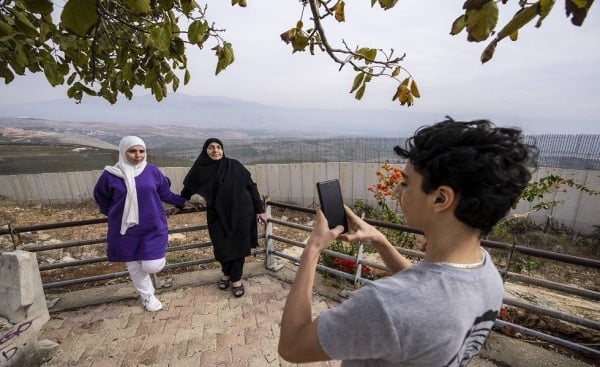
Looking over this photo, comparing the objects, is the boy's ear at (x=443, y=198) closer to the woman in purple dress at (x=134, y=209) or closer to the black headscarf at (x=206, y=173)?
the black headscarf at (x=206, y=173)

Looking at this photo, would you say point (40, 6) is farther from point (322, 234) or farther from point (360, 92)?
point (360, 92)

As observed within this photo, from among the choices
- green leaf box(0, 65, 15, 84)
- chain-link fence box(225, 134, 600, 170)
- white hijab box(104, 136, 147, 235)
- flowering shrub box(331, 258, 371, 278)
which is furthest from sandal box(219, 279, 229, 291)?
chain-link fence box(225, 134, 600, 170)

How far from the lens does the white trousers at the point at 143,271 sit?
9.50 ft

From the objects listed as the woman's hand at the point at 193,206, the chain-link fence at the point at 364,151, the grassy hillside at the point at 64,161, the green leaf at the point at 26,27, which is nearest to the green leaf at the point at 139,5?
the green leaf at the point at 26,27

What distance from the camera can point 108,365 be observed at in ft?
7.76

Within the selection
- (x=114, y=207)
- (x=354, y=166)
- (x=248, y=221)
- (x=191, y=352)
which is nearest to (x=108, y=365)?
(x=191, y=352)

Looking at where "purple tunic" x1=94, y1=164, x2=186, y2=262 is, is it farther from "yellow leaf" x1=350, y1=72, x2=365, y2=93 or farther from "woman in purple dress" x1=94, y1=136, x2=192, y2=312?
"yellow leaf" x1=350, y1=72, x2=365, y2=93

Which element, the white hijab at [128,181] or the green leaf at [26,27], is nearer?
the green leaf at [26,27]

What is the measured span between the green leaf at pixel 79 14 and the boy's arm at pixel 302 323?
1.04 metres

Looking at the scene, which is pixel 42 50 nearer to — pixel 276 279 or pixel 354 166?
pixel 276 279

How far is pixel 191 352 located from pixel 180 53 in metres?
2.48

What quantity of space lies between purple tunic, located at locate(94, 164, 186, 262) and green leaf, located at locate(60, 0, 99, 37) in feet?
6.81

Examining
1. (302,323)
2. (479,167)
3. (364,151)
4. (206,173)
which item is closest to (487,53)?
(479,167)

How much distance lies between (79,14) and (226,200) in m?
2.37
